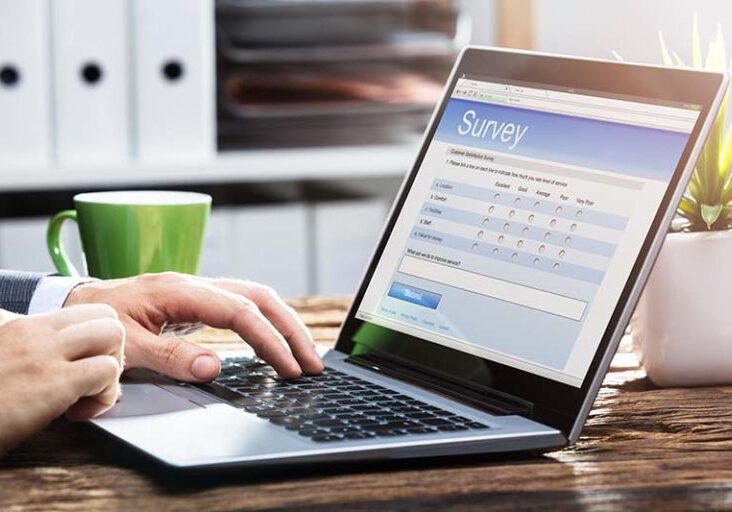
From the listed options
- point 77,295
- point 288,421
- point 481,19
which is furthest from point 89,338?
point 481,19

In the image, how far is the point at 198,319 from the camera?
0.90 m

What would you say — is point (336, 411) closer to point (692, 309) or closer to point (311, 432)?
point (311, 432)

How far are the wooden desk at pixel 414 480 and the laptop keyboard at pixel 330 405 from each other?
3 centimetres

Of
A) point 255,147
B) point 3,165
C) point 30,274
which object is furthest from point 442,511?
point 255,147

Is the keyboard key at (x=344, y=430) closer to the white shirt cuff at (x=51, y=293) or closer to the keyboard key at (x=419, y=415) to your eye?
the keyboard key at (x=419, y=415)

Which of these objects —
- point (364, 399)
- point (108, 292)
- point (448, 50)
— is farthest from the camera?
point (448, 50)

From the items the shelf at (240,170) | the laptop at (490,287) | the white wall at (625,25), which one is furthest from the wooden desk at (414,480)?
the shelf at (240,170)

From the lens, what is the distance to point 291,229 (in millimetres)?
2154

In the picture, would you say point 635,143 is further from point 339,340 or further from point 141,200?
point 141,200

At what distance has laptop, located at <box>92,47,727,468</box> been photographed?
0.74 metres

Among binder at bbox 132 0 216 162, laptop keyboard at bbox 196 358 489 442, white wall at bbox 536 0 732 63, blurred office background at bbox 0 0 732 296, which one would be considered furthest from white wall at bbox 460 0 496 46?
laptop keyboard at bbox 196 358 489 442

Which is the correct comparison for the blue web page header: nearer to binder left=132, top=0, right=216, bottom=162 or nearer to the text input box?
the text input box

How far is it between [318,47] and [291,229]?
1.12 feet

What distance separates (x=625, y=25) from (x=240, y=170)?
70 centimetres
